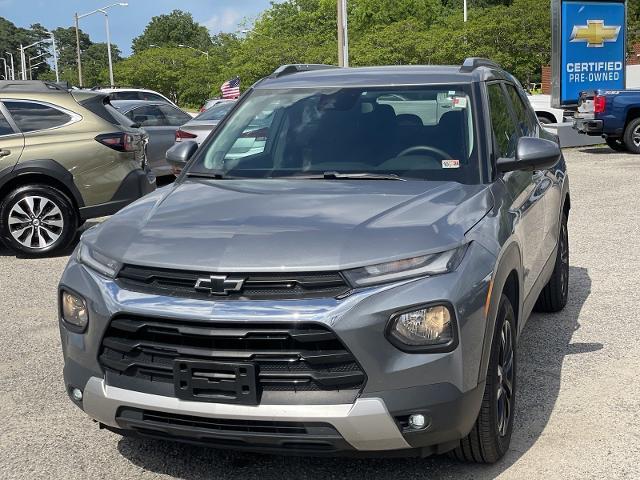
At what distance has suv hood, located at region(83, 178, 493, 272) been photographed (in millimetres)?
3328

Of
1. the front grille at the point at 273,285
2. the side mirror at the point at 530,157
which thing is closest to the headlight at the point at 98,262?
the front grille at the point at 273,285

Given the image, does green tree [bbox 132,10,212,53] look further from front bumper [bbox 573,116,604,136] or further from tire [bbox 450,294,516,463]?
tire [bbox 450,294,516,463]

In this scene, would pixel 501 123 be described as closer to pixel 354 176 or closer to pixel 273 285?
pixel 354 176

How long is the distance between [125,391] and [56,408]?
60.2 inches

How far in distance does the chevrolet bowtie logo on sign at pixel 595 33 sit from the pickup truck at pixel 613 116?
13.9ft

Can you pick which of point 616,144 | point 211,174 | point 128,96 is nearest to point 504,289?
point 211,174

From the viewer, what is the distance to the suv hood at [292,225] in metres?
3.33

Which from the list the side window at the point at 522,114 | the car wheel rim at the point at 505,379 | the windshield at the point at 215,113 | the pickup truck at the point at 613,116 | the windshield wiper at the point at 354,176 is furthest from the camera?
the pickup truck at the point at 613,116

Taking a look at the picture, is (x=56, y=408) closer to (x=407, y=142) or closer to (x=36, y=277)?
(x=407, y=142)

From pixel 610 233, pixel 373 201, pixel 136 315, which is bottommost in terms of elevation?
pixel 610 233

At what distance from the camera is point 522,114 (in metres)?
5.85

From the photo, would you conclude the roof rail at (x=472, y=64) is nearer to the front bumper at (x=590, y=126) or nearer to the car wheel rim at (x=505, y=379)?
the car wheel rim at (x=505, y=379)

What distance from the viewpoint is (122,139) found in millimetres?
9344

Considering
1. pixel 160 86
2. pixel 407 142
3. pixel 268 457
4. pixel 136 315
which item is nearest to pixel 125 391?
pixel 136 315
